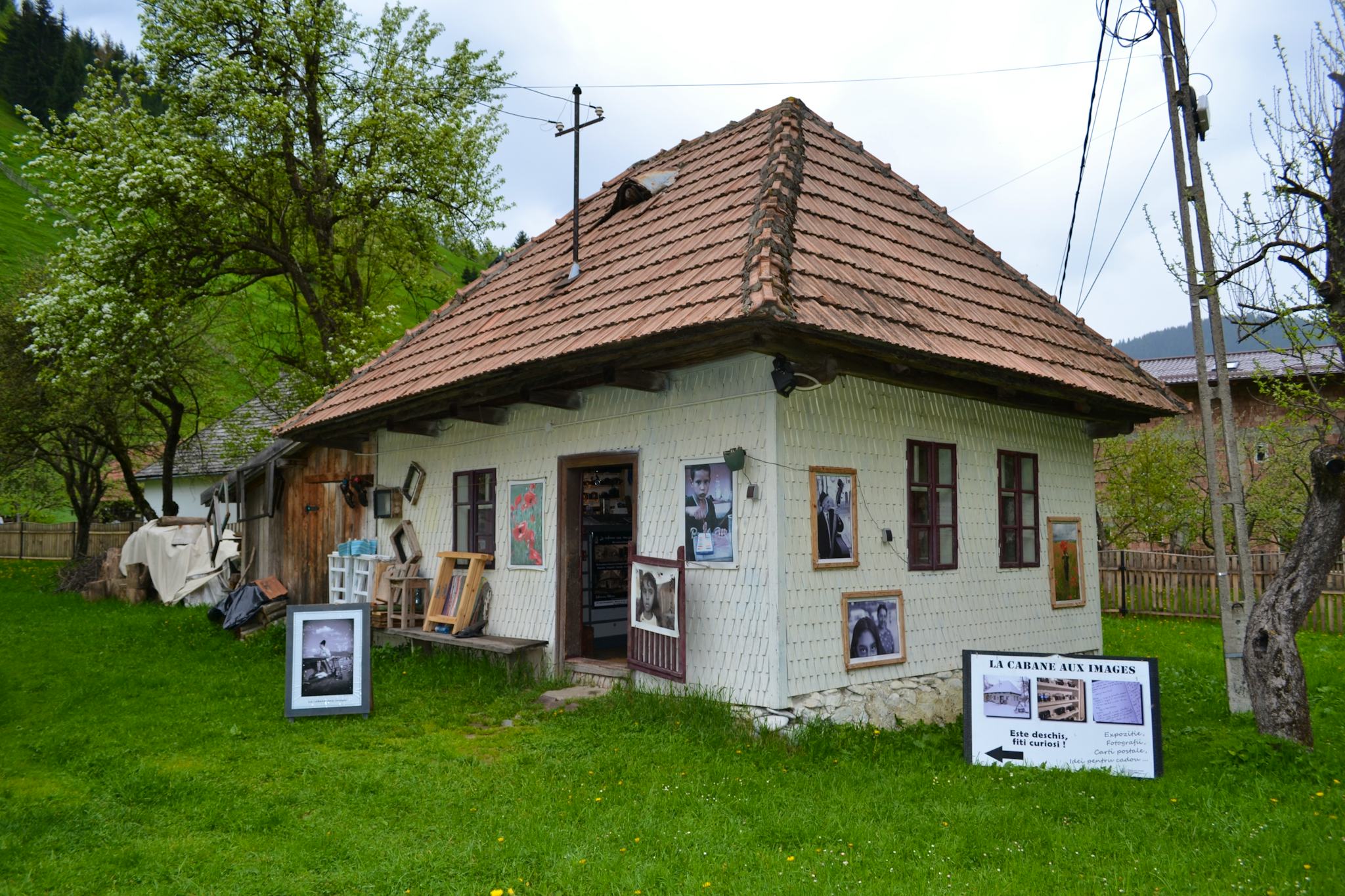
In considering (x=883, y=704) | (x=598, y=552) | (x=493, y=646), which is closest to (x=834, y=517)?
(x=883, y=704)

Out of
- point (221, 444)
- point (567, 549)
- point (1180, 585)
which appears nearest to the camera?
point (567, 549)

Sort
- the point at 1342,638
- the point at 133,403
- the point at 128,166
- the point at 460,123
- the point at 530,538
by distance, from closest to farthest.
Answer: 1. the point at 530,538
2. the point at 1342,638
3. the point at 128,166
4. the point at 460,123
5. the point at 133,403

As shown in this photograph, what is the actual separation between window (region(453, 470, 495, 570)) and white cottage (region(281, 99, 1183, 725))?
0.03 m

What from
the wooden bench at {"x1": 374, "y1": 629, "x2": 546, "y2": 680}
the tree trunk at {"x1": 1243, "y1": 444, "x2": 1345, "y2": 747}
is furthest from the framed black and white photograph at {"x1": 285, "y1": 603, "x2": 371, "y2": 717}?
the tree trunk at {"x1": 1243, "y1": 444, "x2": 1345, "y2": 747}

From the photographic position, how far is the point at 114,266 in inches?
639

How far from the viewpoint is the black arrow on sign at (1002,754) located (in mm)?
6898

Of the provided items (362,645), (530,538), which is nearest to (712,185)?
(530,538)

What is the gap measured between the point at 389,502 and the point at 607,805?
718cm

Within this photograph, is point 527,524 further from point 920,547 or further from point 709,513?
point 920,547

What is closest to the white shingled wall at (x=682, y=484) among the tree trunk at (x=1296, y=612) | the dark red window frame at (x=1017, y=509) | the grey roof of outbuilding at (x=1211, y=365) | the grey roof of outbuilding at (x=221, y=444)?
the dark red window frame at (x=1017, y=509)

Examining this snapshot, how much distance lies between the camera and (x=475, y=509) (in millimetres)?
10812

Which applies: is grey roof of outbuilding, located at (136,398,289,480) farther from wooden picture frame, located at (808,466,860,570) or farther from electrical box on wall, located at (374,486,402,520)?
wooden picture frame, located at (808,466,860,570)

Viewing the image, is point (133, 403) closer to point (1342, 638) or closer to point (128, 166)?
point (128, 166)

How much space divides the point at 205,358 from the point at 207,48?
9521mm
